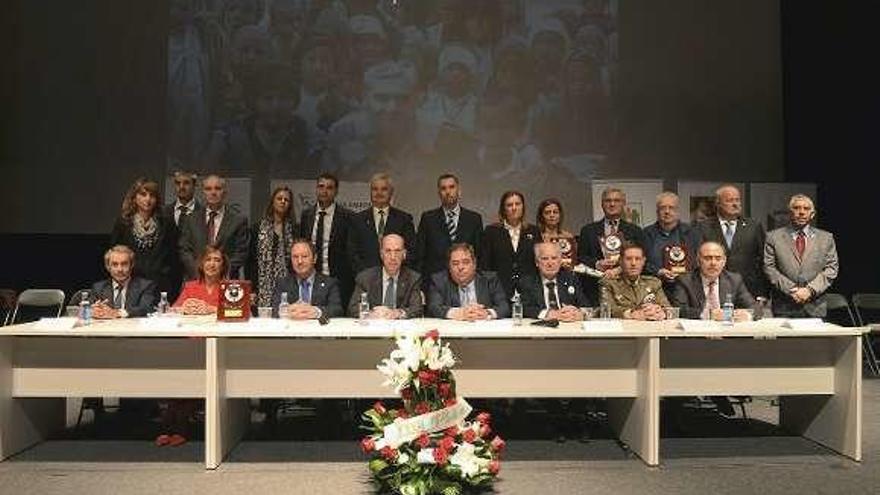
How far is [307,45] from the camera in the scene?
7.43 m

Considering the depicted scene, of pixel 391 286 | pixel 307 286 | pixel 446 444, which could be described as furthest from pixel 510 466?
pixel 307 286

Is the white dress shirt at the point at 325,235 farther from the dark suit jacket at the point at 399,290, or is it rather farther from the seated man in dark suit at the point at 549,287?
the seated man in dark suit at the point at 549,287

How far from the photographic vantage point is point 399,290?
5117mm

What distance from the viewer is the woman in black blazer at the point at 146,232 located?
212 inches

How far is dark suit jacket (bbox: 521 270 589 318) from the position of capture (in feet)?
16.7

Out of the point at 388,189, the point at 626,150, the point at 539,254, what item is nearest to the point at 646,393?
the point at 539,254

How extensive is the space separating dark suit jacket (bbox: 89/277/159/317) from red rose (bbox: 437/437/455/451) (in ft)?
7.11

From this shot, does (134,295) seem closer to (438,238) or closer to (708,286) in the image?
(438,238)

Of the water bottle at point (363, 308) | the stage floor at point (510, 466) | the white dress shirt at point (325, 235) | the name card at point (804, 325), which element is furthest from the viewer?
the white dress shirt at point (325, 235)

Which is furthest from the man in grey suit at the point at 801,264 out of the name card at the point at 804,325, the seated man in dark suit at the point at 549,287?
the seated man in dark suit at the point at 549,287

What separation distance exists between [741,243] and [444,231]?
6.40 ft

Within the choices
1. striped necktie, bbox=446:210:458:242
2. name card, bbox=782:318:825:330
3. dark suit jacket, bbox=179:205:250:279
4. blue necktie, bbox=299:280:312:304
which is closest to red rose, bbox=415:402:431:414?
blue necktie, bbox=299:280:312:304

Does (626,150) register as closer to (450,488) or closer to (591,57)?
(591,57)

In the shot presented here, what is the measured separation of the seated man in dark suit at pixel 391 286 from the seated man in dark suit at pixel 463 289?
0.11 meters
